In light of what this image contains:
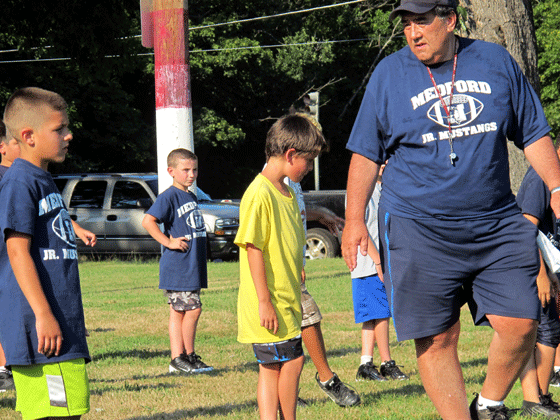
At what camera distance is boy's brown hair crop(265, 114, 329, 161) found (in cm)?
394

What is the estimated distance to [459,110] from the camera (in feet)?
11.2

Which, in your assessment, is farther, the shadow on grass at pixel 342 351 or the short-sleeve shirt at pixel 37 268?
the shadow on grass at pixel 342 351

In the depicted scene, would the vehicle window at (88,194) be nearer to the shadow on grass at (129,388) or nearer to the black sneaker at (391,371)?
the shadow on grass at (129,388)

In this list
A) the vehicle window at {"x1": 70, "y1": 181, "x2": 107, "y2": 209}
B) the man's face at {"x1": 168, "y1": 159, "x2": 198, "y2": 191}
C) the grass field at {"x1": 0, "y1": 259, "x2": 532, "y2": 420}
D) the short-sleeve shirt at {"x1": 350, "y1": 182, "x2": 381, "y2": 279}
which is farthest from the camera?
the vehicle window at {"x1": 70, "y1": 181, "x2": 107, "y2": 209}

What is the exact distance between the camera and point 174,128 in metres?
6.79

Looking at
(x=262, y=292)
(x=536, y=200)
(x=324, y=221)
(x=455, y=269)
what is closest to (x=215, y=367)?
(x=262, y=292)

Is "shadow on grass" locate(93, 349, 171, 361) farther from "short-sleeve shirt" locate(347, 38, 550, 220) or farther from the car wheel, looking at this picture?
the car wheel

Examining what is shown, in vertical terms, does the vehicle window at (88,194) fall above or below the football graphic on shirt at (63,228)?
below

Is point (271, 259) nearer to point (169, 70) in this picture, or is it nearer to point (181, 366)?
point (181, 366)

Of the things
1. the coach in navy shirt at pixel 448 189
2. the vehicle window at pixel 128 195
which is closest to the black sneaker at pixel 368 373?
the coach in navy shirt at pixel 448 189

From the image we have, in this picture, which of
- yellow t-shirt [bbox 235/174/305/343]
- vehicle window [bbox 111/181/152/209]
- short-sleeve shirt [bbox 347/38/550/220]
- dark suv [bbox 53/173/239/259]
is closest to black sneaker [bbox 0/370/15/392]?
yellow t-shirt [bbox 235/174/305/343]

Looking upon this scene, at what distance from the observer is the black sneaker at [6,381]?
5324 mm

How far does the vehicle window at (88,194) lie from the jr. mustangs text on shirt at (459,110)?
1409 centimetres

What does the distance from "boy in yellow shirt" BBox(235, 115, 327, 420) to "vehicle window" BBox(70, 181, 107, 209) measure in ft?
44.0
